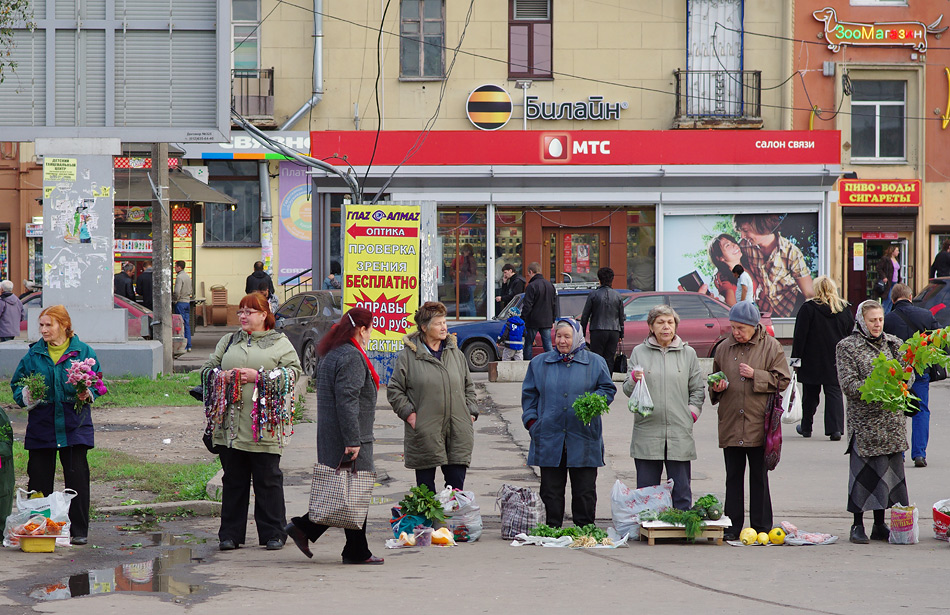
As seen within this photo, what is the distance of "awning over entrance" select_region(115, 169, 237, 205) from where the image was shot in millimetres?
23656

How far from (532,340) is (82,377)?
1169cm

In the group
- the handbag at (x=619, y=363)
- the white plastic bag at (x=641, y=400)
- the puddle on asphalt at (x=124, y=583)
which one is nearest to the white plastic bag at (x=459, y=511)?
the white plastic bag at (x=641, y=400)

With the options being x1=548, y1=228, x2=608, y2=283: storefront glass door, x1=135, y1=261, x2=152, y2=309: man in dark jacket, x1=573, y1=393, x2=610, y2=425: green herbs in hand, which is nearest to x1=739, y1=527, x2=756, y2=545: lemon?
x1=573, y1=393, x2=610, y2=425: green herbs in hand

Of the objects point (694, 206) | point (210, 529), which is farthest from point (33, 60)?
point (694, 206)

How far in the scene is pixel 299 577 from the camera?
6.89 meters

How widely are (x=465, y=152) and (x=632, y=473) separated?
15.7 meters

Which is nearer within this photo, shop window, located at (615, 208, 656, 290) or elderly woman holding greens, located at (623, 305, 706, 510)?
elderly woman holding greens, located at (623, 305, 706, 510)

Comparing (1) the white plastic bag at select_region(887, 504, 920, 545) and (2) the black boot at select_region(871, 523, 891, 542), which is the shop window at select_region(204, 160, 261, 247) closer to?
(2) the black boot at select_region(871, 523, 891, 542)

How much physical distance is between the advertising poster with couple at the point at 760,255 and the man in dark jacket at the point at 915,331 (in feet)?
45.2

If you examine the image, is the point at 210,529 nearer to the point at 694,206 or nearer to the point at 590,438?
the point at 590,438

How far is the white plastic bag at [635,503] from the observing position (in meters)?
8.04

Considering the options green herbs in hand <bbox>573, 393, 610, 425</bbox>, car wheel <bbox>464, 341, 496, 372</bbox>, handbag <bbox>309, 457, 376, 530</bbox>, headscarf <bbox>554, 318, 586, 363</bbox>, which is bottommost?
handbag <bbox>309, 457, 376, 530</bbox>

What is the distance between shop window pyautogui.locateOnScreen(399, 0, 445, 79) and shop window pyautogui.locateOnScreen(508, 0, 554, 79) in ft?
5.63

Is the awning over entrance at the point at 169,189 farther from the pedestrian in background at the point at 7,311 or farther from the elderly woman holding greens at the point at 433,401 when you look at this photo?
the elderly woman holding greens at the point at 433,401
